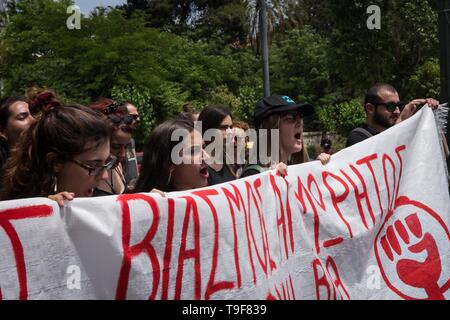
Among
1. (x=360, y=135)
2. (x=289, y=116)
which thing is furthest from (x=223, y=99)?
(x=289, y=116)

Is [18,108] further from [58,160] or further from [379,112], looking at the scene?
[379,112]

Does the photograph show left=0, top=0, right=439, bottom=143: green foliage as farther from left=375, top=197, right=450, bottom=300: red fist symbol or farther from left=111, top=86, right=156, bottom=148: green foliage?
left=375, top=197, right=450, bottom=300: red fist symbol

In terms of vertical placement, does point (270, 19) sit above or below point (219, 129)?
above

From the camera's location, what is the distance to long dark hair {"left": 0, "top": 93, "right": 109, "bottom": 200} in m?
2.31

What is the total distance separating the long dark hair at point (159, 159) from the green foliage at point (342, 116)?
95.4ft

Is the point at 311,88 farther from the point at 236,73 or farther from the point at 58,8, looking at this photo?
the point at 58,8

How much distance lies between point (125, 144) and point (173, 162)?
1.00 meters

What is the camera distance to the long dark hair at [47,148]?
7.59ft

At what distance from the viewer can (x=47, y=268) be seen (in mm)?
2102

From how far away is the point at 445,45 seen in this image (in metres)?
4.54

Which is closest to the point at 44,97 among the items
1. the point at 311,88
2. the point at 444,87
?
the point at 444,87

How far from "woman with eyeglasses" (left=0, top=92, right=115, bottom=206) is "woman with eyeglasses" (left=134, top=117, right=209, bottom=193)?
1.77 feet

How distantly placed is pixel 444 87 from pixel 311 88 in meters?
33.0

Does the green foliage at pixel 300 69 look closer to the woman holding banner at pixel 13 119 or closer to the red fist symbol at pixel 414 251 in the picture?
the woman holding banner at pixel 13 119
